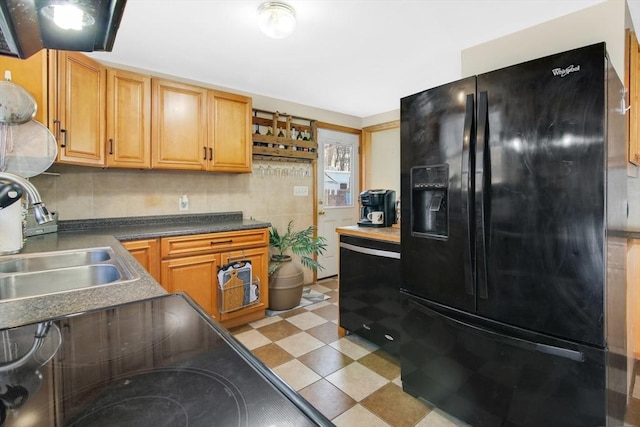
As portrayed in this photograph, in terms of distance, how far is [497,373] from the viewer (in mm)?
1506

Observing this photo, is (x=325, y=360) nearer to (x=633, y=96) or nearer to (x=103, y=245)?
(x=103, y=245)

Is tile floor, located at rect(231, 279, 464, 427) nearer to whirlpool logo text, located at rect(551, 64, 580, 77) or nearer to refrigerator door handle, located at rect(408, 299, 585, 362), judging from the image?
refrigerator door handle, located at rect(408, 299, 585, 362)

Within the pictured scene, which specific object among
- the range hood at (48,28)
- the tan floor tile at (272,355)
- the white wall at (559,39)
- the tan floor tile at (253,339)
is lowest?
the tan floor tile at (272,355)

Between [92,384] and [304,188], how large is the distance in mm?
3591

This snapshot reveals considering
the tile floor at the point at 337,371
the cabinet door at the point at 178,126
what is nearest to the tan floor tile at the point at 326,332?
the tile floor at the point at 337,371

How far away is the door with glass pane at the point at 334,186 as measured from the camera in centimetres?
434

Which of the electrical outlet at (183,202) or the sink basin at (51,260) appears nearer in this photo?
the sink basin at (51,260)

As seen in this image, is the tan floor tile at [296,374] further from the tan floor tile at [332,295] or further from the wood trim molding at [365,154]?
the wood trim molding at [365,154]

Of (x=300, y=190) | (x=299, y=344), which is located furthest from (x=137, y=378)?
(x=300, y=190)

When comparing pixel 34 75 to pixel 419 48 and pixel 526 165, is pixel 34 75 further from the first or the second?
pixel 526 165

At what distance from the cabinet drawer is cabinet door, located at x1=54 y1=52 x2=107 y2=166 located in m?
0.80

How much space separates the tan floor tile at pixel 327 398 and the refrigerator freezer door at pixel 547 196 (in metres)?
0.96

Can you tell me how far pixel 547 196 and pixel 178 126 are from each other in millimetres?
2684

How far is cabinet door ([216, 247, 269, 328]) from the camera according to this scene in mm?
2867
